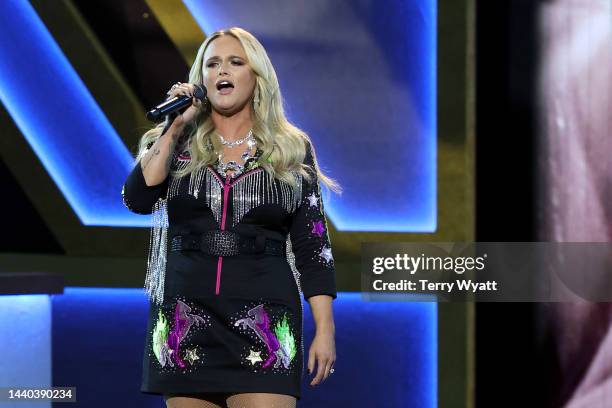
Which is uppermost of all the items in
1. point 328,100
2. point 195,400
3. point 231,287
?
point 328,100

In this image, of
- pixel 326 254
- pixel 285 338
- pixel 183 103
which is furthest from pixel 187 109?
pixel 285 338

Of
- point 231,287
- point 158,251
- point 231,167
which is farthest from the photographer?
point 158,251

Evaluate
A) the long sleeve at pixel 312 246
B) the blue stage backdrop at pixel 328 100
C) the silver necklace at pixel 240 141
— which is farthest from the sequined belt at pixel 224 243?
the blue stage backdrop at pixel 328 100

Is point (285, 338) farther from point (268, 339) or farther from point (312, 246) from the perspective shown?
point (312, 246)

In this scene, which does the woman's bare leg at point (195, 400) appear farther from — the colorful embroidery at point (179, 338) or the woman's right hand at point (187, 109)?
the woman's right hand at point (187, 109)

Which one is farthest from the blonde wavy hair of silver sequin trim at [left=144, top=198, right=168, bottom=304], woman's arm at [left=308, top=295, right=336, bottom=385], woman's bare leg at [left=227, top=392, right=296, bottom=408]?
woman's bare leg at [left=227, top=392, right=296, bottom=408]

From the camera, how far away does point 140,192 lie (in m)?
2.21

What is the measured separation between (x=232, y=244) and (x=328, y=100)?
2.09 meters

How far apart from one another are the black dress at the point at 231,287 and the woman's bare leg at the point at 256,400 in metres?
0.02

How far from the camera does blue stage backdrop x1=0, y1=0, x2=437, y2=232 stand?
161 inches

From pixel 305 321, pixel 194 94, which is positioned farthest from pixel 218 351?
pixel 305 321

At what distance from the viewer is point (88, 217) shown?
4.09m

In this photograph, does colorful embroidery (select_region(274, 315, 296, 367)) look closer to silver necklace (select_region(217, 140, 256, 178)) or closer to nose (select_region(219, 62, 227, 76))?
silver necklace (select_region(217, 140, 256, 178))

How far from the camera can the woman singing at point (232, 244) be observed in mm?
2146
